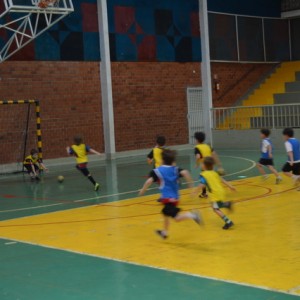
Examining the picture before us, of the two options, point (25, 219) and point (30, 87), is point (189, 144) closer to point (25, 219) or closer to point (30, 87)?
point (30, 87)

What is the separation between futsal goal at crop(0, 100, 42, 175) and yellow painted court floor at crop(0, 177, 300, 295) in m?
9.77

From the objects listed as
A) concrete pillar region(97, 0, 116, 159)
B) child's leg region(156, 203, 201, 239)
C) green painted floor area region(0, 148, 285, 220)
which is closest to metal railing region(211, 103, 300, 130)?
green painted floor area region(0, 148, 285, 220)

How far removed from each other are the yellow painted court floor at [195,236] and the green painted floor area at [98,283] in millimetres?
249

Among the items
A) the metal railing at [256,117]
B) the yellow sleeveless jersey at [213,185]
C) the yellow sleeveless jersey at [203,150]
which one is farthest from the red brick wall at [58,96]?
the yellow sleeveless jersey at [213,185]

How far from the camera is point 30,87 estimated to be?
69.9 feet

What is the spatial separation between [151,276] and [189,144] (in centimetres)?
2102

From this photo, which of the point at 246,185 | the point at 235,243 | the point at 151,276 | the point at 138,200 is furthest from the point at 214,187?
the point at 246,185

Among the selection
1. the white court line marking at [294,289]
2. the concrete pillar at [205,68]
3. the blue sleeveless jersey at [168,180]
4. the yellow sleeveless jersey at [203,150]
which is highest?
the concrete pillar at [205,68]

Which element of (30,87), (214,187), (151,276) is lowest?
(151,276)

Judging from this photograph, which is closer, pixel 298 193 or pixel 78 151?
pixel 298 193

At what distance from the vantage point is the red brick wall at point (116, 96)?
21203 millimetres

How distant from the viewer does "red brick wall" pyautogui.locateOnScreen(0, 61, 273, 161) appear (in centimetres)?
2120

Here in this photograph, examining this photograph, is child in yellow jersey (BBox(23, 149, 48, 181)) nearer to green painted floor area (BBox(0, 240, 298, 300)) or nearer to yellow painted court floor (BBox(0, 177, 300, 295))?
yellow painted court floor (BBox(0, 177, 300, 295))

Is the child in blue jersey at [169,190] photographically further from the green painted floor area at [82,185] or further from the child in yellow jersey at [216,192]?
the green painted floor area at [82,185]
